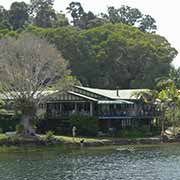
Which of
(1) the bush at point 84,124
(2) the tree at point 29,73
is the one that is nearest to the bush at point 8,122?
(2) the tree at point 29,73

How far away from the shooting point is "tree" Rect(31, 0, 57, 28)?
12501 cm

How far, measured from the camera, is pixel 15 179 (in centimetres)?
3266

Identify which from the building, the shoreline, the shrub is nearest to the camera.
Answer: the shoreline

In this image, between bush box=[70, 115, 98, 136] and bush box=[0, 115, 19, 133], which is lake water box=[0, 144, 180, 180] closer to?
bush box=[70, 115, 98, 136]

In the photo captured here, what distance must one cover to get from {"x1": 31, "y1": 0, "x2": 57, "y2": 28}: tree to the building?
59774 mm

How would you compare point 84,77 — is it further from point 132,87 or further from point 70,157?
point 70,157

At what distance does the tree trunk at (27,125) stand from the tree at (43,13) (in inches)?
2744

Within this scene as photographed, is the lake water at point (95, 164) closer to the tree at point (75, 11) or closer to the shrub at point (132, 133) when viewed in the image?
the shrub at point (132, 133)

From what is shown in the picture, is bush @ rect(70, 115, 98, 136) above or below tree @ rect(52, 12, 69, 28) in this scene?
below

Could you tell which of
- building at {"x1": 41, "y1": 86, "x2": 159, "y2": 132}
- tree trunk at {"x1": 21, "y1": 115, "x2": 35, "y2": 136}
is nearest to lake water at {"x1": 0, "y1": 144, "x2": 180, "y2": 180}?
tree trunk at {"x1": 21, "y1": 115, "x2": 35, "y2": 136}

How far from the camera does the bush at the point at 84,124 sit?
195 ft

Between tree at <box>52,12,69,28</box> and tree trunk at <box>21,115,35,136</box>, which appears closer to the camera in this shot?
tree trunk at <box>21,115,35,136</box>

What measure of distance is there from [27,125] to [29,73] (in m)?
5.38

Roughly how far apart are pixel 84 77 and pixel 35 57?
32487 millimetres
